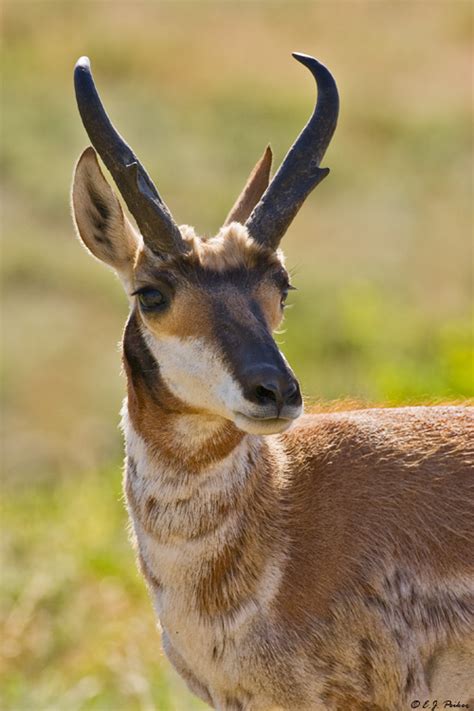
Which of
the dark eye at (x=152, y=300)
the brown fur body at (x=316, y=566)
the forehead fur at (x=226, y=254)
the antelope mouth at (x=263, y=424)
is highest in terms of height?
the forehead fur at (x=226, y=254)

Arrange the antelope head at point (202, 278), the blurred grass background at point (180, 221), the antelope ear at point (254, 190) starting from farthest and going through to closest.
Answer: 1. the blurred grass background at point (180, 221)
2. the antelope ear at point (254, 190)
3. the antelope head at point (202, 278)

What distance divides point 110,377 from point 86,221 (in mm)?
18607

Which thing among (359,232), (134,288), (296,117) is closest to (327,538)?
(134,288)

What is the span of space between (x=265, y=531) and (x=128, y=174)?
6.67 feet

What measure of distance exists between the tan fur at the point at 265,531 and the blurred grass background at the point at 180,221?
4.91 ft

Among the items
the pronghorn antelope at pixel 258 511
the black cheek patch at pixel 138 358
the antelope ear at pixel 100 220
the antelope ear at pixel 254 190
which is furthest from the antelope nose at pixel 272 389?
the antelope ear at pixel 254 190

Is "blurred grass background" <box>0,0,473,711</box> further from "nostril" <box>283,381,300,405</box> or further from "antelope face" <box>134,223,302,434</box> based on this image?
"nostril" <box>283,381,300,405</box>

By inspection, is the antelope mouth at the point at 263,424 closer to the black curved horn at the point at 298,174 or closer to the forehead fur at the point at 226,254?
the forehead fur at the point at 226,254

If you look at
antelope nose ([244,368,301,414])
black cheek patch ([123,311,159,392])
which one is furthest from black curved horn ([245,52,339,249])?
antelope nose ([244,368,301,414])

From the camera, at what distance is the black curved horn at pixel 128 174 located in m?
7.31

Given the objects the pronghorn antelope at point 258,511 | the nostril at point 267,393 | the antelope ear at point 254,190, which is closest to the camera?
the nostril at point 267,393

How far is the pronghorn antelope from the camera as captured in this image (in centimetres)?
722

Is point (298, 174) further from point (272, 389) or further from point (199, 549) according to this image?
point (199, 549)

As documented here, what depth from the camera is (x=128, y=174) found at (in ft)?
24.1
